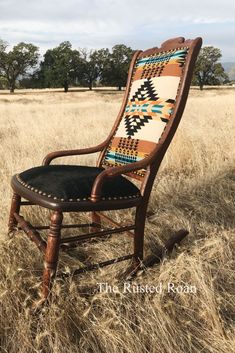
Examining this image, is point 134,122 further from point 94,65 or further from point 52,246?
point 94,65

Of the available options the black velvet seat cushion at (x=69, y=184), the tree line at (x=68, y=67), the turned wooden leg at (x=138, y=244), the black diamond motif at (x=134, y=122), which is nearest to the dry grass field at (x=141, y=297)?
the turned wooden leg at (x=138, y=244)

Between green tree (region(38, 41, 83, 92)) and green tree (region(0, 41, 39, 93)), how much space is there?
2.60m

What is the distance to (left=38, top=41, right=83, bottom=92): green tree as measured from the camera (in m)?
48.4

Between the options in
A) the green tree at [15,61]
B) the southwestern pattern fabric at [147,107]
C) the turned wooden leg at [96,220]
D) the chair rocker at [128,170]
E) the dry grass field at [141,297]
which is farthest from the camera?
the green tree at [15,61]

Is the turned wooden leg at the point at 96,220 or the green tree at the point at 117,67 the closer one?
the turned wooden leg at the point at 96,220

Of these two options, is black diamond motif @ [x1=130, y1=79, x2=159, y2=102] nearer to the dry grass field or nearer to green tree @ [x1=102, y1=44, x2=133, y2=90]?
the dry grass field

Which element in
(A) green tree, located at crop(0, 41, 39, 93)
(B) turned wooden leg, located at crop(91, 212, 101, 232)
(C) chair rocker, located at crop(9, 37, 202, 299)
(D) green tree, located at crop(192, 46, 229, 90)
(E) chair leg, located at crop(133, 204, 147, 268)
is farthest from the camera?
(D) green tree, located at crop(192, 46, 229, 90)

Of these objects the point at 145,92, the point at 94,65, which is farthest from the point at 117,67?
the point at 145,92

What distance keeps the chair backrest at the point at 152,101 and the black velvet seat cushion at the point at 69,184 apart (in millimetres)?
273

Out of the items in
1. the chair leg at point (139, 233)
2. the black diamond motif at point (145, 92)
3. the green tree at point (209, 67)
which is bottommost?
the chair leg at point (139, 233)

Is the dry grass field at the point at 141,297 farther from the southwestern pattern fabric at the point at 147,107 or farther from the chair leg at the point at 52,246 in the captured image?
the southwestern pattern fabric at the point at 147,107

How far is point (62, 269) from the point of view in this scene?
2.38m

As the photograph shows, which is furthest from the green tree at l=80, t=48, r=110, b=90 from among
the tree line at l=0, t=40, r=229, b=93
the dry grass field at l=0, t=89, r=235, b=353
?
the dry grass field at l=0, t=89, r=235, b=353

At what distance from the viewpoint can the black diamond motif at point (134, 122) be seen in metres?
2.58
